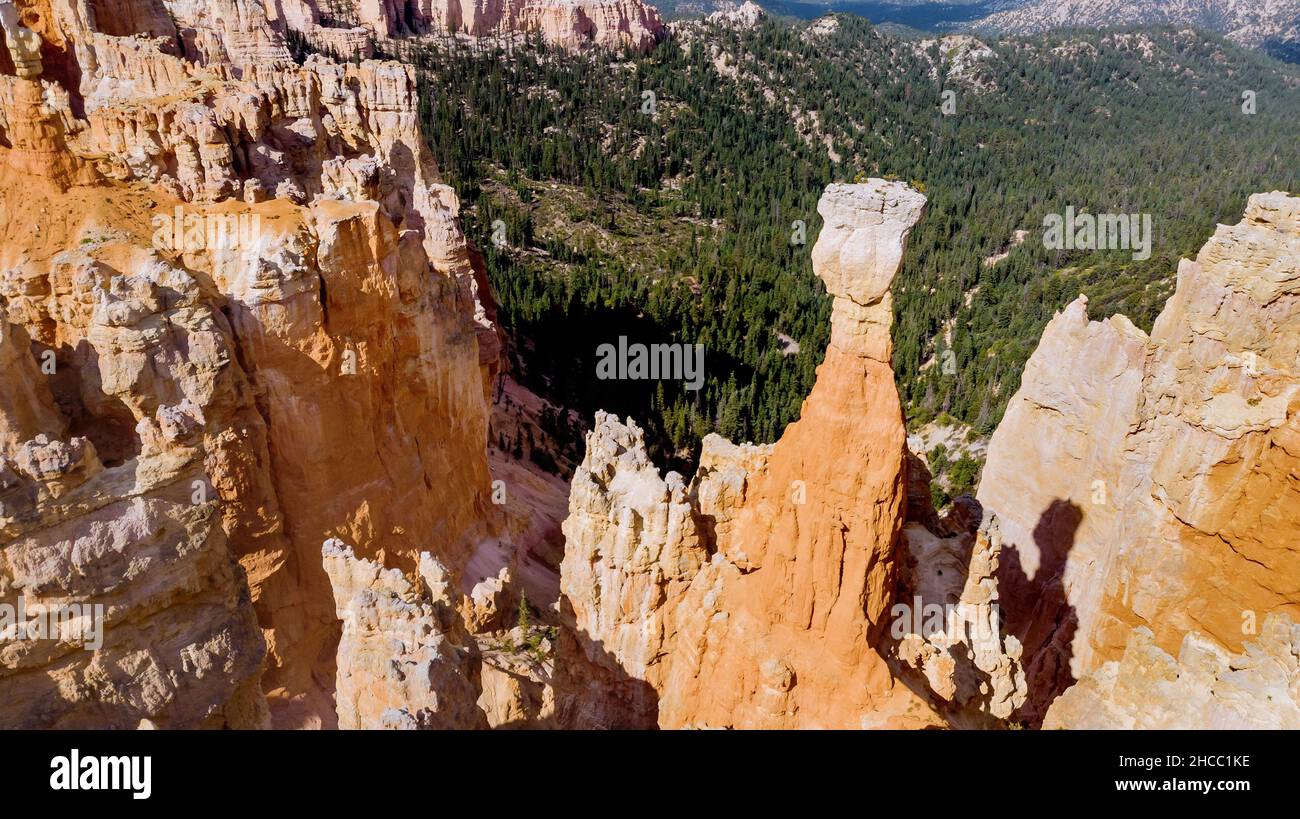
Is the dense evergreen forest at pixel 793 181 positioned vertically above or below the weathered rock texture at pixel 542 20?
below

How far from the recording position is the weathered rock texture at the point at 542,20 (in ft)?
398

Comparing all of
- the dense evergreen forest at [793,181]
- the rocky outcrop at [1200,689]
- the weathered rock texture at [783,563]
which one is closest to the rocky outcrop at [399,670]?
the weathered rock texture at [783,563]

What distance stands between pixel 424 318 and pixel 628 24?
119431mm

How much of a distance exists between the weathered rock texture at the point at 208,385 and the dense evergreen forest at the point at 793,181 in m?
20.0

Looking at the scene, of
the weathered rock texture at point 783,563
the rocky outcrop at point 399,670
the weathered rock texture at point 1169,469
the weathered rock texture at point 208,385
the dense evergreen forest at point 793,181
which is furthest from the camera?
the dense evergreen forest at point 793,181

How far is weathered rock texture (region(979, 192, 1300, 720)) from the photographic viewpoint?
715 inches

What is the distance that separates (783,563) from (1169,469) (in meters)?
11.2

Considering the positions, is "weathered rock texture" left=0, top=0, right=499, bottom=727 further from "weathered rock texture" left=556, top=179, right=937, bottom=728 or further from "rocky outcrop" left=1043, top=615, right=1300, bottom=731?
"rocky outcrop" left=1043, top=615, right=1300, bottom=731

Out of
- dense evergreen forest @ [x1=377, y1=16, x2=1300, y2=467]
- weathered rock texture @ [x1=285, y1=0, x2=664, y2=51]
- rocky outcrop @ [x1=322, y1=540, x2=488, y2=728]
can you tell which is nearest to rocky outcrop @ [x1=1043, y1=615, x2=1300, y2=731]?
rocky outcrop @ [x1=322, y1=540, x2=488, y2=728]

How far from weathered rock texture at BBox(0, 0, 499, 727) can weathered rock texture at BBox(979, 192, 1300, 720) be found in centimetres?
1779

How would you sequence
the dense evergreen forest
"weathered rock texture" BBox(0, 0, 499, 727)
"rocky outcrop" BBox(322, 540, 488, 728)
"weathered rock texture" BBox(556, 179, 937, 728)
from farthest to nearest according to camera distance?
the dense evergreen forest, "weathered rock texture" BBox(556, 179, 937, 728), "weathered rock texture" BBox(0, 0, 499, 727), "rocky outcrop" BBox(322, 540, 488, 728)

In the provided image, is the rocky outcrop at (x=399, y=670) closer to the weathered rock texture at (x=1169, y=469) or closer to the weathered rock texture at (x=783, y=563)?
the weathered rock texture at (x=783, y=563)

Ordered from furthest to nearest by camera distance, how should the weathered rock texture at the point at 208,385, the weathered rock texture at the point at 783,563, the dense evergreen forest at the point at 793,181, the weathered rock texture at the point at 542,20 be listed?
1. the weathered rock texture at the point at 542,20
2. the dense evergreen forest at the point at 793,181
3. the weathered rock texture at the point at 783,563
4. the weathered rock texture at the point at 208,385
